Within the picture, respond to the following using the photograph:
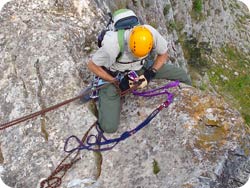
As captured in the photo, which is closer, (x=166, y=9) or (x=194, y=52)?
(x=166, y=9)

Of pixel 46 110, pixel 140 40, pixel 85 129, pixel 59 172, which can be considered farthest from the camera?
pixel 85 129

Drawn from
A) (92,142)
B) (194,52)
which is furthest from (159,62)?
(194,52)

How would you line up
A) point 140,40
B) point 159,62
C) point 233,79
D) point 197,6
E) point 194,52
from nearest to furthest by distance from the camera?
point 140,40, point 159,62, point 194,52, point 233,79, point 197,6

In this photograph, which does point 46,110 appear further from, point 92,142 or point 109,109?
point 109,109

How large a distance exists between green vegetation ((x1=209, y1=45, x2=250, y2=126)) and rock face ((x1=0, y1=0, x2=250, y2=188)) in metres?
16.2

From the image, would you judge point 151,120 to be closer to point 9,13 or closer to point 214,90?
point 9,13

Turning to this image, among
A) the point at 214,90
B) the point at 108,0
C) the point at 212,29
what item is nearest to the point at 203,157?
the point at 108,0

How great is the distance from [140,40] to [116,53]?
66 cm

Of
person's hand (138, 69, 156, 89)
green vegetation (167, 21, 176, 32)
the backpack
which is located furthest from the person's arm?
green vegetation (167, 21, 176, 32)

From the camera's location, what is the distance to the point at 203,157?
9164mm

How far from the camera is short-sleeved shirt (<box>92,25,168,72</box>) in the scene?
9.73 m

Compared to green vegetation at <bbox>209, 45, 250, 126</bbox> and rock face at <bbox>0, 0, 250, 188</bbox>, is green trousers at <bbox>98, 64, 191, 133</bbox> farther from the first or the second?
green vegetation at <bbox>209, 45, 250, 126</bbox>

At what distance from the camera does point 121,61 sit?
401 inches

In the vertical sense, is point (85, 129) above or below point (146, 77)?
below
